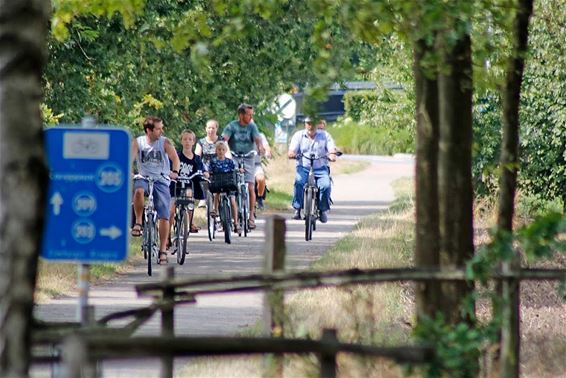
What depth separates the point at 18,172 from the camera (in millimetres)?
6410

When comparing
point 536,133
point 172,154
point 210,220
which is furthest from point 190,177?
point 536,133

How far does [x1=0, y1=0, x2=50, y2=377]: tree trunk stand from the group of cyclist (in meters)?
12.6

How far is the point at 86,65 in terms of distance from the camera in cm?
2281

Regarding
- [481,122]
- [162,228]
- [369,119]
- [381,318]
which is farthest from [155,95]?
[381,318]

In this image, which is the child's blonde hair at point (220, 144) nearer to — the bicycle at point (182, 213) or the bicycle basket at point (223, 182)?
the bicycle basket at point (223, 182)

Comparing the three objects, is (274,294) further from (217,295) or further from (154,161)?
(154,161)

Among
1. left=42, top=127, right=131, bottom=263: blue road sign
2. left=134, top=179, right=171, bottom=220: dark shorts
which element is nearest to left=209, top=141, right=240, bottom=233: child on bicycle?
left=134, top=179, right=171, bottom=220: dark shorts

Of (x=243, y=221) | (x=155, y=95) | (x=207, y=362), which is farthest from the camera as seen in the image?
(x=155, y=95)

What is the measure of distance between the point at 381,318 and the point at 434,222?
2.93 m

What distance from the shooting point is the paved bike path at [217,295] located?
14344 millimetres

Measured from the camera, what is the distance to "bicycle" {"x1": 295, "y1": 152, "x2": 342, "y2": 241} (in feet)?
83.5

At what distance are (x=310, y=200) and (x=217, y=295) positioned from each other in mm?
7678

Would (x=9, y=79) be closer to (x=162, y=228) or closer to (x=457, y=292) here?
(x=457, y=292)

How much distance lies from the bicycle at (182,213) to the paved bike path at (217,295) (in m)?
0.21
